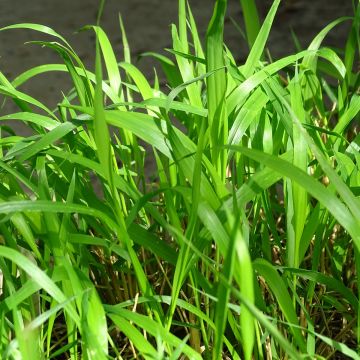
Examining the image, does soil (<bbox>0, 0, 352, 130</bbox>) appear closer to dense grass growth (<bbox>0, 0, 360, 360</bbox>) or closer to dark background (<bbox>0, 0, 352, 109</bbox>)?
dark background (<bbox>0, 0, 352, 109</bbox>)

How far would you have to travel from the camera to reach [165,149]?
0.79m

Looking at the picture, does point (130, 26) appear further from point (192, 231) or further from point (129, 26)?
point (192, 231)

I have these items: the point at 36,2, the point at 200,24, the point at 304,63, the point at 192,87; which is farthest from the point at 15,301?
the point at 36,2

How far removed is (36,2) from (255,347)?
211 cm

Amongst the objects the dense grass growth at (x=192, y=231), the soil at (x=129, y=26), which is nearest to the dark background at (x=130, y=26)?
the soil at (x=129, y=26)

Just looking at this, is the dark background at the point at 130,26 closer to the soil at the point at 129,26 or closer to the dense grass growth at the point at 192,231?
the soil at the point at 129,26

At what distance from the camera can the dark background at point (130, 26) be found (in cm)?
231

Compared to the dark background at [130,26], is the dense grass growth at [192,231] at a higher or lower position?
lower

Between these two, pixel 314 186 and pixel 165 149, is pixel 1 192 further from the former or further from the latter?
pixel 314 186

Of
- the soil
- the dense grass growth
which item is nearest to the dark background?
the soil

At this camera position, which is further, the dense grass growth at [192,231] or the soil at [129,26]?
the soil at [129,26]

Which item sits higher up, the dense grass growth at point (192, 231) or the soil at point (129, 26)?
the soil at point (129, 26)

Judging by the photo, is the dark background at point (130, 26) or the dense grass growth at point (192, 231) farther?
the dark background at point (130, 26)

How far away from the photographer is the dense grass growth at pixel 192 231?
68 cm
